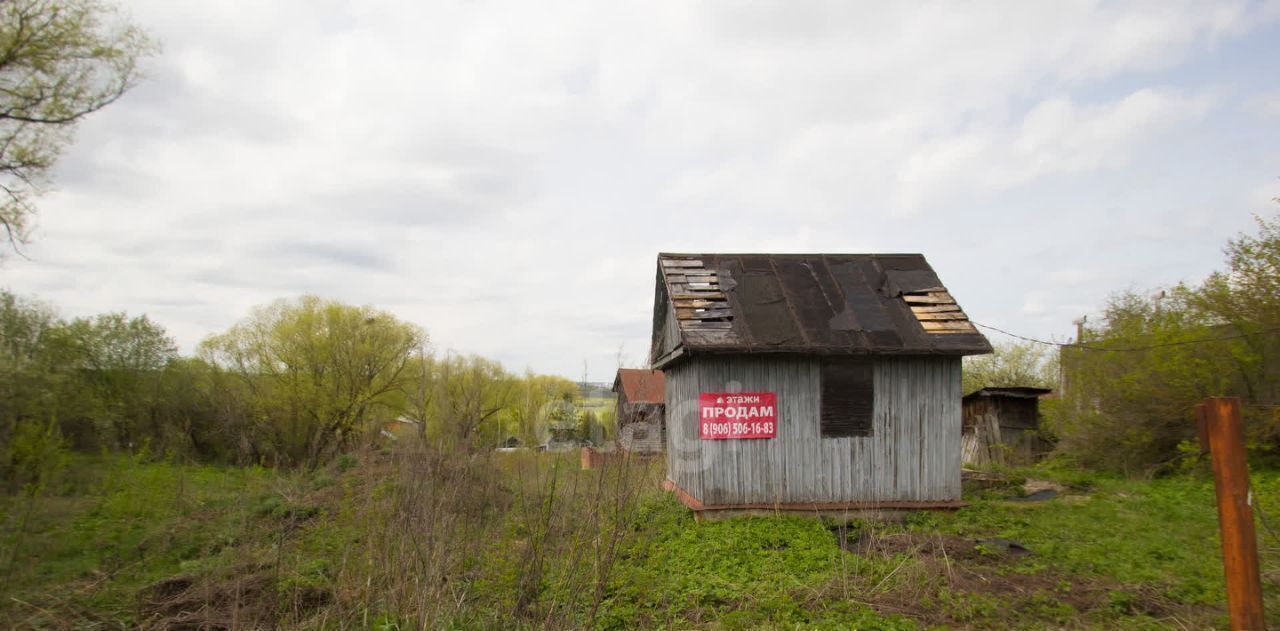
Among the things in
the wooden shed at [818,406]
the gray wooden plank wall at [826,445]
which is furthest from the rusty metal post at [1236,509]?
the gray wooden plank wall at [826,445]

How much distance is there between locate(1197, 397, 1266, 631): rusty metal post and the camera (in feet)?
15.1

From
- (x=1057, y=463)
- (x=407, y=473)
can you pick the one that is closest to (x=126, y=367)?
(x=407, y=473)

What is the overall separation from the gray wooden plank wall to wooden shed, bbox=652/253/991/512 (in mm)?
18

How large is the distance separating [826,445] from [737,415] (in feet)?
5.50

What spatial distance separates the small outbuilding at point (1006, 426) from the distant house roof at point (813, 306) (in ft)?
27.7

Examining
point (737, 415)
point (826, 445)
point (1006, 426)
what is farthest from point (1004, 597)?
point (1006, 426)

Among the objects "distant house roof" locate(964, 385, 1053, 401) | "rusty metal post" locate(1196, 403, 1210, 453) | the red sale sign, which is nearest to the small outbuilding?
"distant house roof" locate(964, 385, 1053, 401)

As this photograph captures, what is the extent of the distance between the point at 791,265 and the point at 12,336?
633 inches

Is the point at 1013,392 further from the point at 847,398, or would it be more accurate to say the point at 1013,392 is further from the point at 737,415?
the point at 737,415

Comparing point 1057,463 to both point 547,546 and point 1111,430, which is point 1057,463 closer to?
point 1111,430

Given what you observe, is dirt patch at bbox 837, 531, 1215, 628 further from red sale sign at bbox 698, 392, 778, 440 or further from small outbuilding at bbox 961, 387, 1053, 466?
small outbuilding at bbox 961, 387, 1053, 466

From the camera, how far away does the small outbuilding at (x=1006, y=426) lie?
2109 cm

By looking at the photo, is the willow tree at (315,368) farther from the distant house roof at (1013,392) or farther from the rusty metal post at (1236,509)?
the rusty metal post at (1236,509)

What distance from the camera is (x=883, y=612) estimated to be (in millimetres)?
7422
